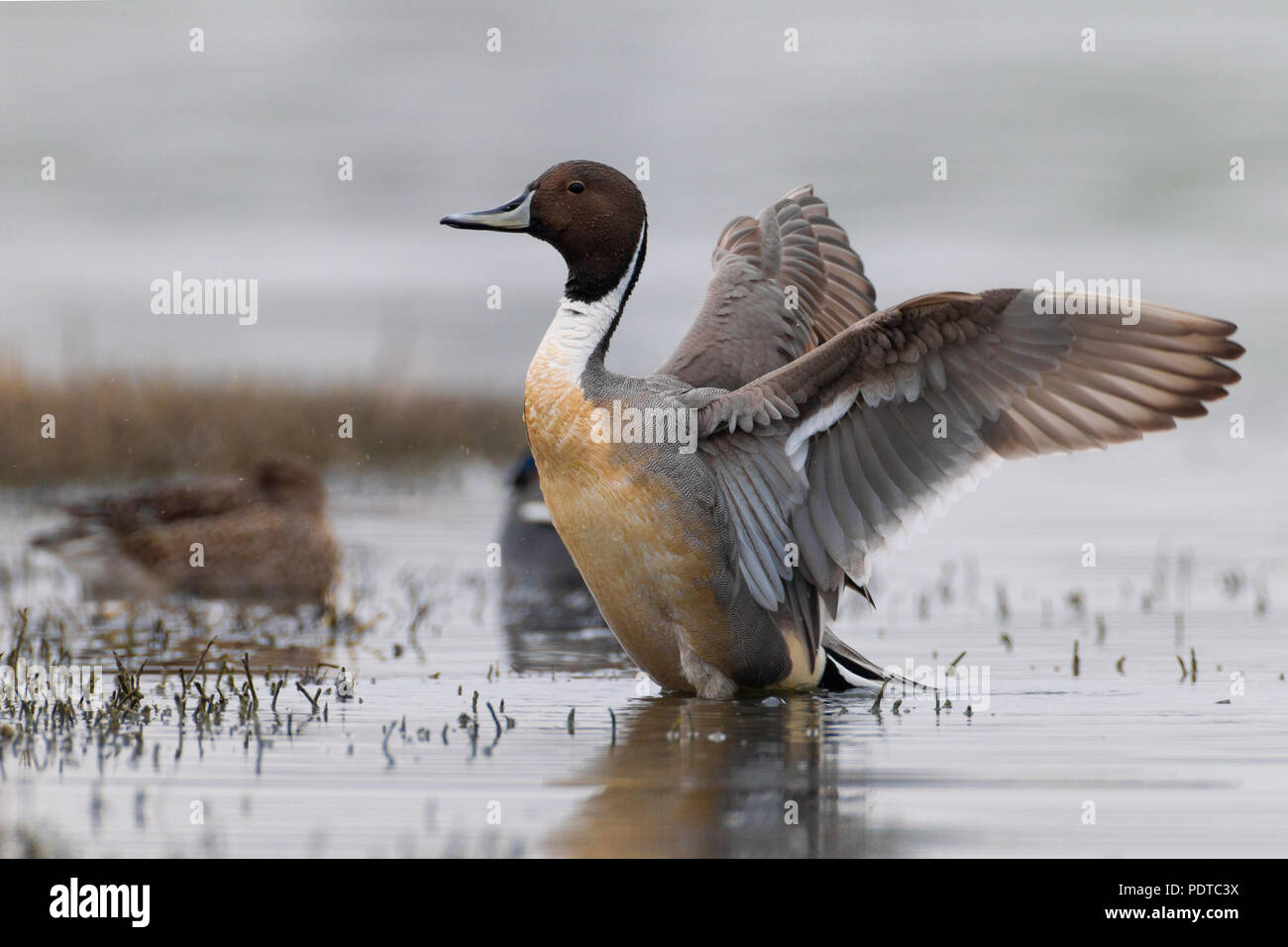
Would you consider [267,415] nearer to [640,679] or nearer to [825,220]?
[825,220]

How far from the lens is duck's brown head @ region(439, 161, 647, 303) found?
20.5 feet

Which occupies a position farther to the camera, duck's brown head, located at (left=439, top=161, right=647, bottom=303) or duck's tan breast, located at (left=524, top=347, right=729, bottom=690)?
duck's brown head, located at (left=439, top=161, right=647, bottom=303)

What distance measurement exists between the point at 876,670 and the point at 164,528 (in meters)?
4.22

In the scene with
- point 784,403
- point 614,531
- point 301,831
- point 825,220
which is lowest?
point 301,831

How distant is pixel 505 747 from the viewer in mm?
4859

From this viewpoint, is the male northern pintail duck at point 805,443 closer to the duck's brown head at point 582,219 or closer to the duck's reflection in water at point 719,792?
the duck's brown head at point 582,219

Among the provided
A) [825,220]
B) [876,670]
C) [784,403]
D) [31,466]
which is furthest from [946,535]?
[31,466]

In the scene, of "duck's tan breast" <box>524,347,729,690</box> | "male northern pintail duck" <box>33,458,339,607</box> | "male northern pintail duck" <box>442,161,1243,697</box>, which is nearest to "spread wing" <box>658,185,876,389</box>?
"male northern pintail duck" <box>442,161,1243,697</box>

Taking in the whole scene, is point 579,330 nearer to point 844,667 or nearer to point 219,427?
point 844,667

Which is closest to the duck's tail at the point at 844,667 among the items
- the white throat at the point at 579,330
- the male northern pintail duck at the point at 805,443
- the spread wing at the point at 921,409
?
the male northern pintail duck at the point at 805,443

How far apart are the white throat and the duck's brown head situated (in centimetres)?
4

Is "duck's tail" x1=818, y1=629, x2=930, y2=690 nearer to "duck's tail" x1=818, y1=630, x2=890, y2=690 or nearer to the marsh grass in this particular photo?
"duck's tail" x1=818, y1=630, x2=890, y2=690

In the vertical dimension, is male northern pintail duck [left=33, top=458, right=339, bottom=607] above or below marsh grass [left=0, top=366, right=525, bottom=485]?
below

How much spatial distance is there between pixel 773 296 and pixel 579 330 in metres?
1.46
